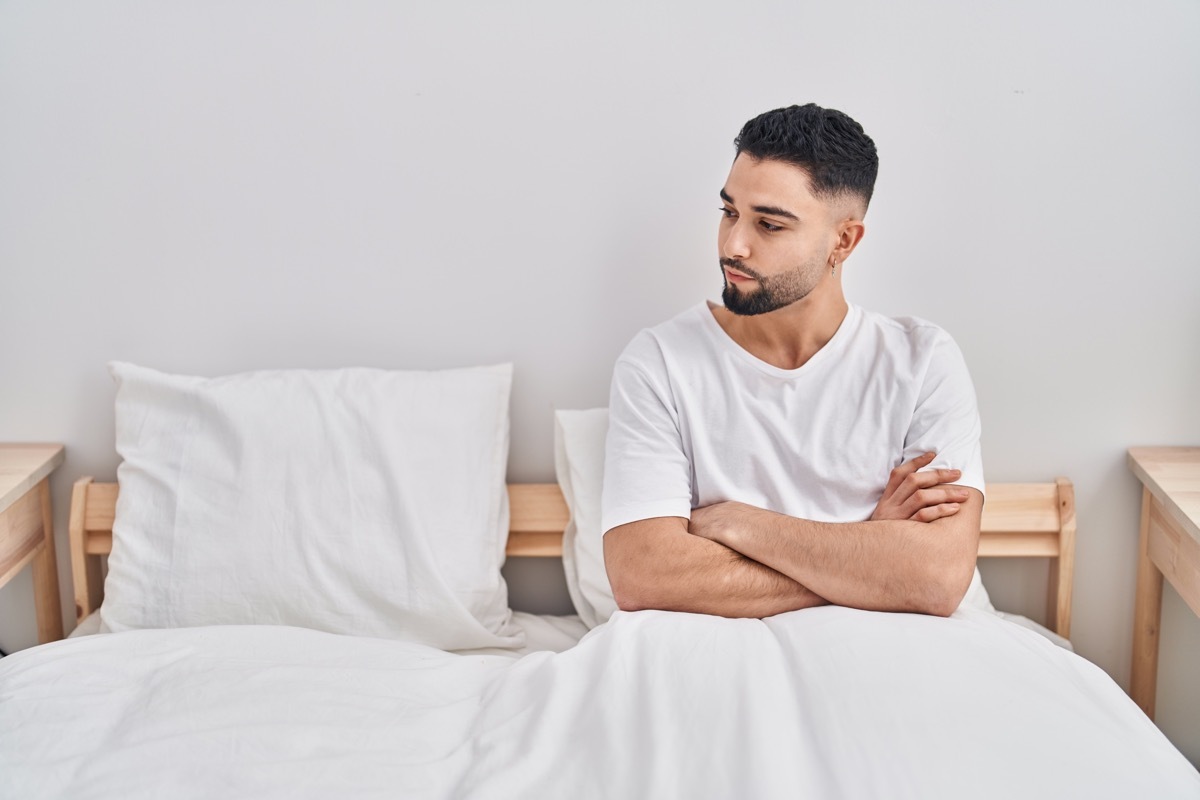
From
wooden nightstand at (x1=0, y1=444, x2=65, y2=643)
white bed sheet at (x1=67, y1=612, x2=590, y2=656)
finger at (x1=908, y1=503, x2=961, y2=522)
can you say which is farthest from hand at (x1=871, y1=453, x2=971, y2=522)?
wooden nightstand at (x1=0, y1=444, x2=65, y2=643)

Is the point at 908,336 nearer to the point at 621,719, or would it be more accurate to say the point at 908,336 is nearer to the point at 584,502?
the point at 584,502

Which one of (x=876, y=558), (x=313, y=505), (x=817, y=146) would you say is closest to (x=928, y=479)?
(x=876, y=558)

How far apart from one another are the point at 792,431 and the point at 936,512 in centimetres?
24

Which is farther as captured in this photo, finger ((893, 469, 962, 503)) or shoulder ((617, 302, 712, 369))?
shoulder ((617, 302, 712, 369))

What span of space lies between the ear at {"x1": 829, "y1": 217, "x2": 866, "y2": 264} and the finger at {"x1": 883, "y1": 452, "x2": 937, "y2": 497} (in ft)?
1.05

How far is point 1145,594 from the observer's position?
1797mm

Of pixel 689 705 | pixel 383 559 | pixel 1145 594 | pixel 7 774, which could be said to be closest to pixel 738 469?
pixel 689 705

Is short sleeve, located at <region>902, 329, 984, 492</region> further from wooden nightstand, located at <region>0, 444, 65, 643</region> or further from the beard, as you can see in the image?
wooden nightstand, located at <region>0, 444, 65, 643</region>

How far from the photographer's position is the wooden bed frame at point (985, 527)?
177 centimetres

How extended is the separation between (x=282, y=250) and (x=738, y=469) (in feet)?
2.88

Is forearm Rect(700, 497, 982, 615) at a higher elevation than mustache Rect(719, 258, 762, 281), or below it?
below

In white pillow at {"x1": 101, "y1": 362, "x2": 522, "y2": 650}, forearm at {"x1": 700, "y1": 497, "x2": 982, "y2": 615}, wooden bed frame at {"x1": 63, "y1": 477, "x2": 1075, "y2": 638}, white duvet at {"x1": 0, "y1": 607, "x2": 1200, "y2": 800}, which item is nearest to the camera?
white duvet at {"x1": 0, "y1": 607, "x2": 1200, "y2": 800}

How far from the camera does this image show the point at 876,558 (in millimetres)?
1382

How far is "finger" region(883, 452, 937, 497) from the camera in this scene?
58.1 inches
